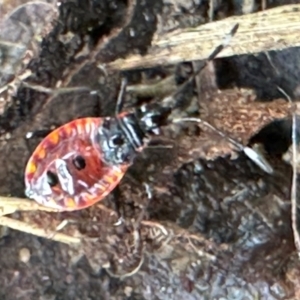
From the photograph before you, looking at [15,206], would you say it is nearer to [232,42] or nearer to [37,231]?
[37,231]

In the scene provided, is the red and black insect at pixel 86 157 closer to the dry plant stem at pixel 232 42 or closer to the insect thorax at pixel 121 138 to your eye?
the insect thorax at pixel 121 138

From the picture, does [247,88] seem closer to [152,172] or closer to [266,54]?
[266,54]

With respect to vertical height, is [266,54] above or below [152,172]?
above

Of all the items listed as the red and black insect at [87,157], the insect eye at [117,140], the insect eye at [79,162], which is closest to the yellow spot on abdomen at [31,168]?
the red and black insect at [87,157]

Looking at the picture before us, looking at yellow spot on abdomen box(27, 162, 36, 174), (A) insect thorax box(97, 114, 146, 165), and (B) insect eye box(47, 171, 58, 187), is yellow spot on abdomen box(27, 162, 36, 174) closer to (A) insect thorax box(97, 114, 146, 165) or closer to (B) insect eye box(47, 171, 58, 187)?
(B) insect eye box(47, 171, 58, 187)

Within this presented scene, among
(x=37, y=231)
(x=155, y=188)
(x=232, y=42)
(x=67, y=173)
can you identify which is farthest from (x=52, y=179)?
(x=232, y=42)

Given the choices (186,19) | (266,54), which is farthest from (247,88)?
(186,19)
